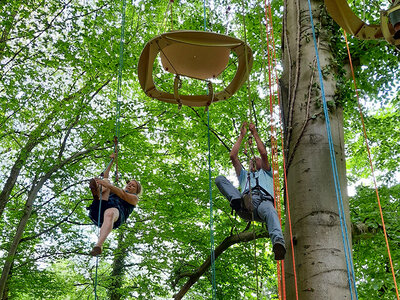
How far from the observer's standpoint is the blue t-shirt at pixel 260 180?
341 centimetres

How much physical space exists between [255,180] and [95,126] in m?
6.05

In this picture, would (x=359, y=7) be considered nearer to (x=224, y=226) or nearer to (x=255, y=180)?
(x=255, y=180)

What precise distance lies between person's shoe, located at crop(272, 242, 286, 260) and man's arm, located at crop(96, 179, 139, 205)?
5.85 ft

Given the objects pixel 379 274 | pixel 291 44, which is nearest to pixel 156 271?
pixel 379 274

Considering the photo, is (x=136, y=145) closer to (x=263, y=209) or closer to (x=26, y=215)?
(x=26, y=215)

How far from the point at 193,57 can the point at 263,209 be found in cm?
138

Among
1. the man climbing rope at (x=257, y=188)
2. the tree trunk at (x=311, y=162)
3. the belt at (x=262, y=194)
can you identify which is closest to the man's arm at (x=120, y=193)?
the man climbing rope at (x=257, y=188)

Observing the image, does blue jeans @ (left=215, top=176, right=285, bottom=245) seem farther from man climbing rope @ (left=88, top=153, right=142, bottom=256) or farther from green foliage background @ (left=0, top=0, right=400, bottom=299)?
green foliage background @ (left=0, top=0, right=400, bottom=299)

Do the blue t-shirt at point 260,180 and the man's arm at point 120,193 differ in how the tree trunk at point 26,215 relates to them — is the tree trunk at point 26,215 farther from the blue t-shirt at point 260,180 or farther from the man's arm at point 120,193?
the blue t-shirt at point 260,180

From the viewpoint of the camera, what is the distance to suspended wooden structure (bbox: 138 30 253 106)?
3098mm

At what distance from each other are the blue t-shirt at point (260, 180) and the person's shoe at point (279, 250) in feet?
2.26

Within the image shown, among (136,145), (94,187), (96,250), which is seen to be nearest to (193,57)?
(94,187)

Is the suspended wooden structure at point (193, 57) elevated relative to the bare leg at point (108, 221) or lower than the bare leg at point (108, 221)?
elevated

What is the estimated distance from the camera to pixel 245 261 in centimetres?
704
